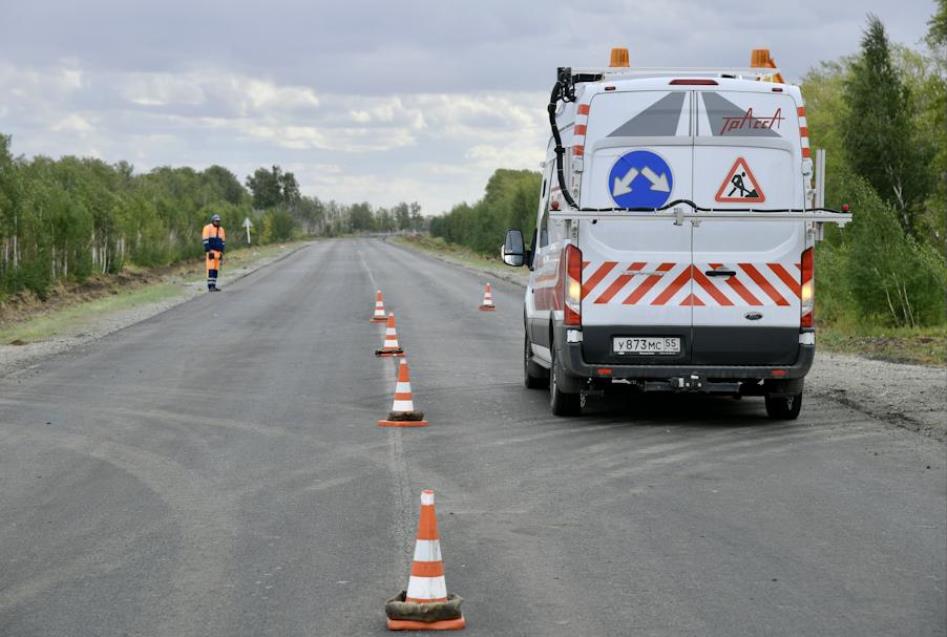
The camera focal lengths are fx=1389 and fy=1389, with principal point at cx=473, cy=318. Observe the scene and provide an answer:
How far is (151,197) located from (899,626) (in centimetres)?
6152

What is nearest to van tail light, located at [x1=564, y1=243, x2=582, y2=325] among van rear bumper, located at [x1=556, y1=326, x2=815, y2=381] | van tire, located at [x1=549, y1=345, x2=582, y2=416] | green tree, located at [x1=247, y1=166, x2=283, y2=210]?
van rear bumper, located at [x1=556, y1=326, x2=815, y2=381]

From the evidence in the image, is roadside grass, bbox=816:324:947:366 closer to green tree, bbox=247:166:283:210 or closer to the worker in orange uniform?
the worker in orange uniform

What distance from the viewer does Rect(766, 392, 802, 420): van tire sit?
1248 cm

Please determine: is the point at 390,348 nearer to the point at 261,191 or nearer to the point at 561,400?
the point at 561,400

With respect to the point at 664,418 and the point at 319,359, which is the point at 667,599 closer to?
the point at 664,418

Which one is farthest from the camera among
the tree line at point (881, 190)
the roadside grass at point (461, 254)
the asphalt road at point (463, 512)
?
the roadside grass at point (461, 254)

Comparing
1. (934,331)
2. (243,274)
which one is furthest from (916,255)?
(243,274)

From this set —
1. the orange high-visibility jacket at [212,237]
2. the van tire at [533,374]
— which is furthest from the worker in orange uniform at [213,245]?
the van tire at [533,374]

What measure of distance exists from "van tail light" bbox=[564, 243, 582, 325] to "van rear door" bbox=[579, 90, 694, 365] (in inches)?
2.4

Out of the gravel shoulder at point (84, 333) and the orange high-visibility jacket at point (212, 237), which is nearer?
the gravel shoulder at point (84, 333)

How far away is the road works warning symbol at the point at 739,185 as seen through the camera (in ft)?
38.5

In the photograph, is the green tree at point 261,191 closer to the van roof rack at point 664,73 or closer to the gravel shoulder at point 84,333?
the gravel shoulder at point 84,333

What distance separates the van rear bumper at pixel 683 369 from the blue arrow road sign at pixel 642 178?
4.43 feet

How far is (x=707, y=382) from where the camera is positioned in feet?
39.0
